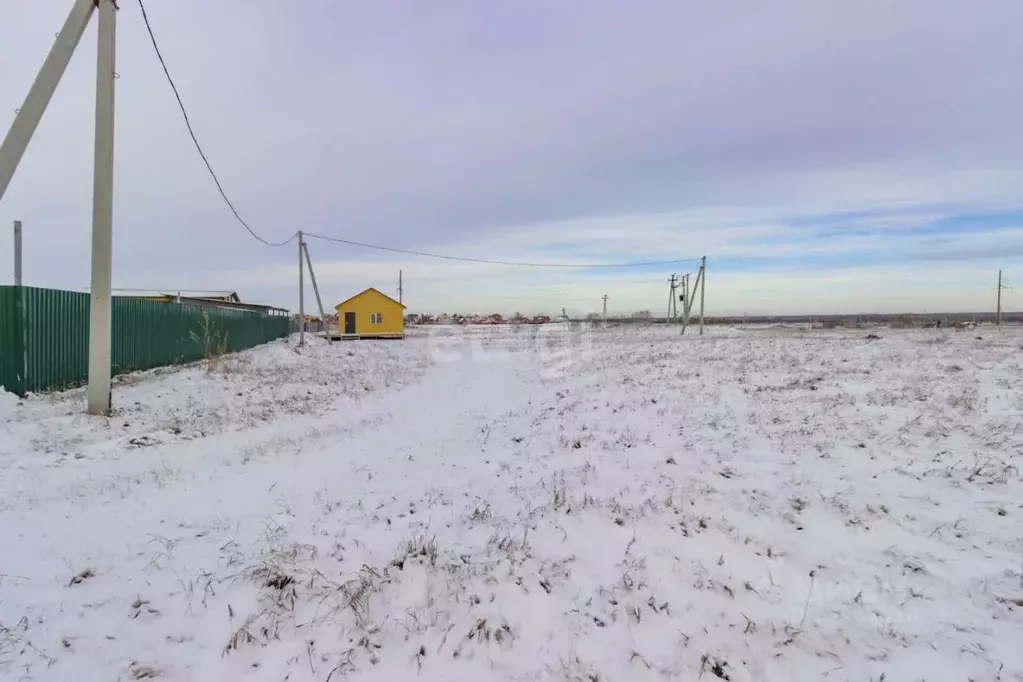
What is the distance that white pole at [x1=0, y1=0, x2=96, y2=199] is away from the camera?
21.9 ft

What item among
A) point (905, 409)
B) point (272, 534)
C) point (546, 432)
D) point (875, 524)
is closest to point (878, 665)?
point (875, 524)

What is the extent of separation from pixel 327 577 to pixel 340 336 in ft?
126

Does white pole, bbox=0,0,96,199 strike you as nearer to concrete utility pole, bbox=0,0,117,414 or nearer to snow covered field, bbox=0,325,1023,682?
concrete utility pole, bbox=0,0,117,414

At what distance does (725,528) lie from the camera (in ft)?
14.6

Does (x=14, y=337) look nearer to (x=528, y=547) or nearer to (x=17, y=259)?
(x=17, y=259)

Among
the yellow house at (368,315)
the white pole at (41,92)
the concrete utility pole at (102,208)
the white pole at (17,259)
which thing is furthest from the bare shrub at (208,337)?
the yellow house at (368,315)

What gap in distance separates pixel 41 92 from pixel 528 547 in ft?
28.3

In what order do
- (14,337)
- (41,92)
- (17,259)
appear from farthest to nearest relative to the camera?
(17,259)
(14,337)
(41,92)

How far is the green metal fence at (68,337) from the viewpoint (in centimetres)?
938

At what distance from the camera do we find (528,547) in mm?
4086

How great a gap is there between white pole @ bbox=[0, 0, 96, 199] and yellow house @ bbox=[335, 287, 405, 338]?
107ft

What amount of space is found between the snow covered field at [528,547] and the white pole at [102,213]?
688 mm

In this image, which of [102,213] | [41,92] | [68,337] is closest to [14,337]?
[68,337]

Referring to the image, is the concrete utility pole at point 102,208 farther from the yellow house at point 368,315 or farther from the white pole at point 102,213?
the yellow house at point 368,315
